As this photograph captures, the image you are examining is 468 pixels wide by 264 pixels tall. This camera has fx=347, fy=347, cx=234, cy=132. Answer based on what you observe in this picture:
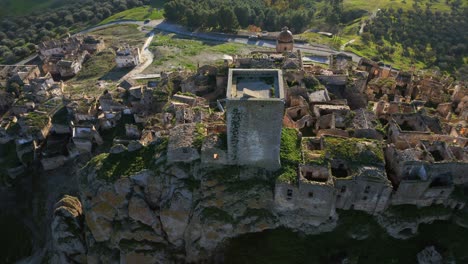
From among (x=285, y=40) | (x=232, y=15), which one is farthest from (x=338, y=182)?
(x=232, y=15)

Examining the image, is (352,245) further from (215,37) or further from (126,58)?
(215,37)

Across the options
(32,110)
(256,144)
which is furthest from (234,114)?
(32,110)

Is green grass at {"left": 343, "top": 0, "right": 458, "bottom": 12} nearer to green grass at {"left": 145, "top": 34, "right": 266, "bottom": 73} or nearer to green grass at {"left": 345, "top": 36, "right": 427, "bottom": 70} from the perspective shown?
green grass at {"left": 345, "top": 36, "right": 427, "bottom": 70}

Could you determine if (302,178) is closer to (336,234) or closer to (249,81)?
(336,234)

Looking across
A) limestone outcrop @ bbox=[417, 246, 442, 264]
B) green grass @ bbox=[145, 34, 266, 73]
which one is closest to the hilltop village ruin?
limestone outcrop @ bbox=[417, 246, 442, 264]

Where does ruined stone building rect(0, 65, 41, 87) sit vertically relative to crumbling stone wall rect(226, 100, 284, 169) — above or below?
below

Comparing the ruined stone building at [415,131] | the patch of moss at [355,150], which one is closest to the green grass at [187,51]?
the ruined stone building at [415,131]

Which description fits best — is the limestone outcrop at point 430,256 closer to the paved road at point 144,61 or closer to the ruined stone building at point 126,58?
the paved road at point 144,61
